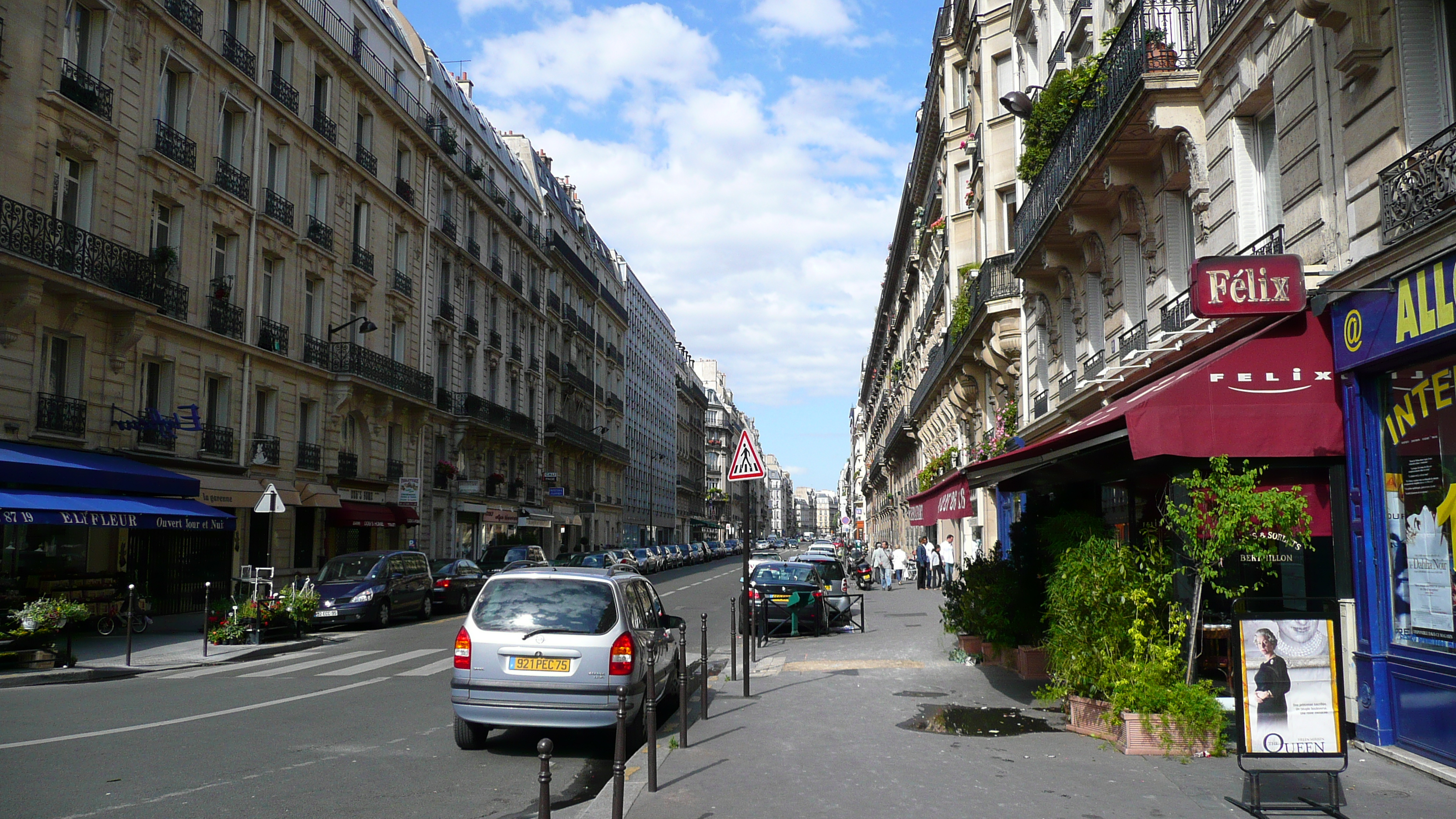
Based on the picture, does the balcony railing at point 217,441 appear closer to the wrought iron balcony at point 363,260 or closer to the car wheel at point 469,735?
the wrought iron balcony at point 363,260

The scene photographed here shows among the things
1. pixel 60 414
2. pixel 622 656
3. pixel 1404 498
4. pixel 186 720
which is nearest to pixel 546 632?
pixel 622 656

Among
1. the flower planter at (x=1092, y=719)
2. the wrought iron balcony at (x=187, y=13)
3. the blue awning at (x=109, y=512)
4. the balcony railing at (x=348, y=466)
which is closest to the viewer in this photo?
the flower planter at (x=1092, y=719)

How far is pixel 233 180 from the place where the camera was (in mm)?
26375

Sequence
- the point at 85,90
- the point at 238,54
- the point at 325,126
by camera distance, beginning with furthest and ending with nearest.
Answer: the point at 325,126
the point at 238,54
the point at 85,90

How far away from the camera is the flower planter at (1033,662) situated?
1229 cm

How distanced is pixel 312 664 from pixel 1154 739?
39.8 feet

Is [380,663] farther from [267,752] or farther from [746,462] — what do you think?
[267,752]

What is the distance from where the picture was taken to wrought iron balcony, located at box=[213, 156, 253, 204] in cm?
2584

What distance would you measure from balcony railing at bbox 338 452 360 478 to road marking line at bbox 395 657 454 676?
17.1m

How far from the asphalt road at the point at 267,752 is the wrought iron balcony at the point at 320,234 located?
61.4 feet

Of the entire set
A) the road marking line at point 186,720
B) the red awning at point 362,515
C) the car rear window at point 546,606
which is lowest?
the road marking line at point 186,720

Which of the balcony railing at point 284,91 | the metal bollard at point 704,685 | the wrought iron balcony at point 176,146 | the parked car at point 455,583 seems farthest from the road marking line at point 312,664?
the balcony railing at point 284,91

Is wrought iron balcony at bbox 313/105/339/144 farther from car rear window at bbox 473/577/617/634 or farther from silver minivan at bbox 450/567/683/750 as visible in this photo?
silver minivan at bbox 450/567/683/750

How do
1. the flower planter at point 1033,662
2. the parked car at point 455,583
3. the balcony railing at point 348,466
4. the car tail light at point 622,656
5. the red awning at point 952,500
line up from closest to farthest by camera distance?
the car tail light at point 622,656 < the flower planter at point 1033,662 < the red awning at point 952,500 < the parked car at point 455,583 < the balcony railing at point 348,466
